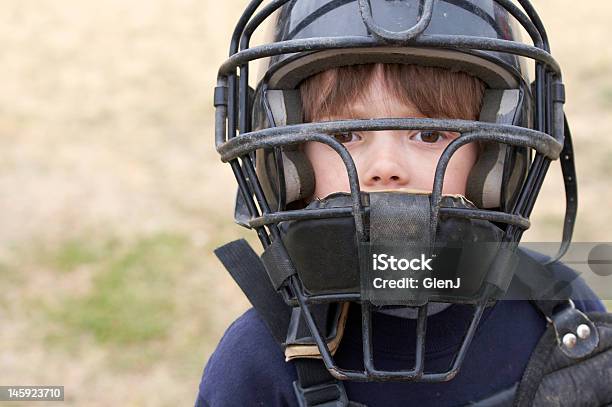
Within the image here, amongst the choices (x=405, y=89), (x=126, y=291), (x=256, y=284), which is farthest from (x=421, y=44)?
(x=126, y=291)

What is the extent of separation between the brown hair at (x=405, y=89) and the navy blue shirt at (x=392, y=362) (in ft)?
1.27

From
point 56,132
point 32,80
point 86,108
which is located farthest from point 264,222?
point 32,80

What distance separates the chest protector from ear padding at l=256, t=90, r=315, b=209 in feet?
0.51

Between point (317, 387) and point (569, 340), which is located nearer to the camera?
point (317, 387)

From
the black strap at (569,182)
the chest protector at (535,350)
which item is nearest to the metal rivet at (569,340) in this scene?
the chest protector at (535,350)

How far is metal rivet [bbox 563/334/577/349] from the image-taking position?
180 cm

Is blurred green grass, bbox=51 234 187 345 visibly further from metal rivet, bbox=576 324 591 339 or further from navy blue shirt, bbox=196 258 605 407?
metal rivet, bbox=576 324 591 339

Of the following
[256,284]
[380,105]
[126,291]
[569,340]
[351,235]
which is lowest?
[126,291]

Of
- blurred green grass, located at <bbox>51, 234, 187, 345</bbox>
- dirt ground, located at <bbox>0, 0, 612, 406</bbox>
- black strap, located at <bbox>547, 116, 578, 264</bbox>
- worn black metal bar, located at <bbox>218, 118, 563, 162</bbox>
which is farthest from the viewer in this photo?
blurred green grass, located at <bbox>51, 234, 187, 345</bbox>

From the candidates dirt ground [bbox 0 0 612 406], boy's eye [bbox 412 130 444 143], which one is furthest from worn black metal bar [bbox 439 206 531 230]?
dirt ground [bbox 0 0 612 406]

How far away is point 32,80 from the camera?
641 cm

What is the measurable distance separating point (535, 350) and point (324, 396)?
0.44m

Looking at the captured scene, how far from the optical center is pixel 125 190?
4.76m

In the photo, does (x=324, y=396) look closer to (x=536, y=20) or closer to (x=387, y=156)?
(x=387, y=156)
